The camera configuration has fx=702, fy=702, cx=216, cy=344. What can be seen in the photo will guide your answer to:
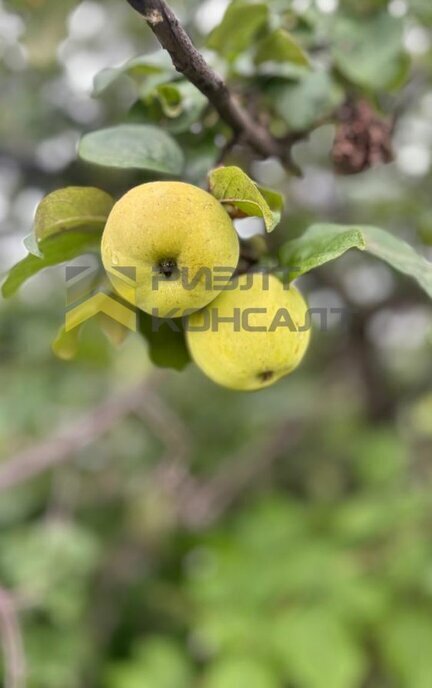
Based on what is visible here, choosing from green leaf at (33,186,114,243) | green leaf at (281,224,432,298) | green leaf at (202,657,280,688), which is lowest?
green leaf at (202,657,280,688)

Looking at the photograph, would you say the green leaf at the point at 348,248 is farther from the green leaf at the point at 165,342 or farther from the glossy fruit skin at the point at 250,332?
the green leaf at the point at 165,342

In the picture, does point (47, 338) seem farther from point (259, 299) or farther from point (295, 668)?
point (259, 299)

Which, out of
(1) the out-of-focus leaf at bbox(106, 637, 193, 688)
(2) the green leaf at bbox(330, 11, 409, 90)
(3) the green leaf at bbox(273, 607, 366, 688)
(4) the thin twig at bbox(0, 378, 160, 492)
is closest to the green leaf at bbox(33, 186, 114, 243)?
(2) the green leaf at bbox(330, 11, 409, 90)

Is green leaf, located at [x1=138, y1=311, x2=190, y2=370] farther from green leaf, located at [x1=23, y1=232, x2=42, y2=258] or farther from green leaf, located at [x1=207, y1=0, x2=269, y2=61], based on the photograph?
green leaf, located at [x1=207, y1=0, x2=269, y2=61]

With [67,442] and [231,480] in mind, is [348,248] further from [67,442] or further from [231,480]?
[231,480]

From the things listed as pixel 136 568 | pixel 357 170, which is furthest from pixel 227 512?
pixel 357 170

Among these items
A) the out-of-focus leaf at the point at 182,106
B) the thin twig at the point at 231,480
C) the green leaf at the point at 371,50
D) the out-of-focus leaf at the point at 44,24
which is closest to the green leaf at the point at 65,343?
the out-of-focus leaf at the point at 182,106
